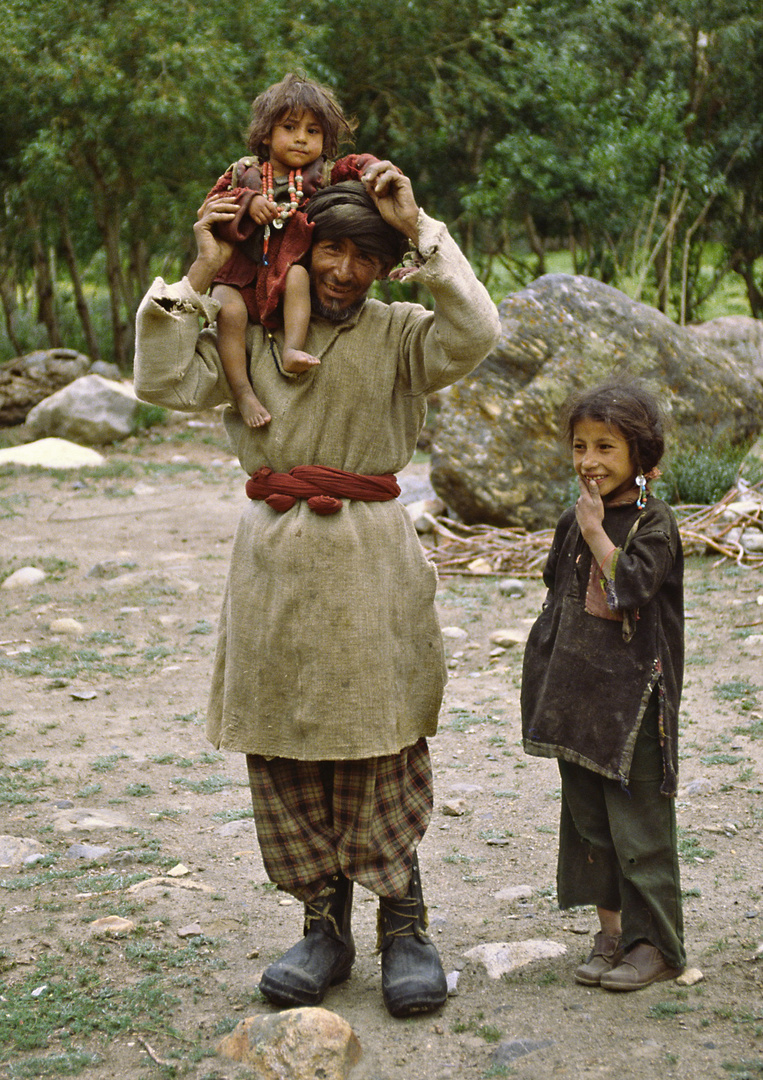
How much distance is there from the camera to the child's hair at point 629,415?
2.23 m

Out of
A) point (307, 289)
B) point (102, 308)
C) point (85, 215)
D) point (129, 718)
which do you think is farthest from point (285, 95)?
point (102, 308)

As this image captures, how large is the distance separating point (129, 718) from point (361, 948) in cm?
185

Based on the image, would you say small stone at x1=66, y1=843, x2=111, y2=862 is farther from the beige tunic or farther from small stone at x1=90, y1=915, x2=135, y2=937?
the beige tunic

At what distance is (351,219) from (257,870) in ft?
5.85

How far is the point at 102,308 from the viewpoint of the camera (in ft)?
57.3

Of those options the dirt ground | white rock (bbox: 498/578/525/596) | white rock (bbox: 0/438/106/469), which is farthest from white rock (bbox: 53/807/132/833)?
white rock (bbox: 0/438/106/469)

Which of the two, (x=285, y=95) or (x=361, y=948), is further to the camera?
(x=361, y=948)

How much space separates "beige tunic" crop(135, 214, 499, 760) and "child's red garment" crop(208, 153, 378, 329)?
0.08 metres

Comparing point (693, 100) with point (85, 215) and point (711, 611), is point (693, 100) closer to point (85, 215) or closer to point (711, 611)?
point (85, 215)

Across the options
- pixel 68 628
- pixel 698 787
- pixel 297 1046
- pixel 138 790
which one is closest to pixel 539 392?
pixel 68 628

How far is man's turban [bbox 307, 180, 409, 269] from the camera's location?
2146 millimetres

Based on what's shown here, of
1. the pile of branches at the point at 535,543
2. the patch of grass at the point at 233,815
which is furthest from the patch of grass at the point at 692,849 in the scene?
the pile of branches at the point at 535,543

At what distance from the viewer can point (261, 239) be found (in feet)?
7.41

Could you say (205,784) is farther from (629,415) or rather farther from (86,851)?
(629,415)
